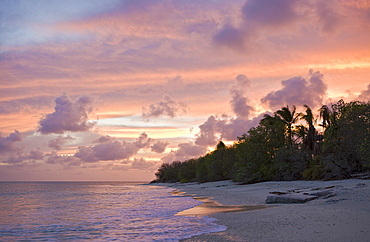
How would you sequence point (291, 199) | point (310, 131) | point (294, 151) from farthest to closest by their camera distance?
point (310, 131) → point (294, 151) → point (291, 199)

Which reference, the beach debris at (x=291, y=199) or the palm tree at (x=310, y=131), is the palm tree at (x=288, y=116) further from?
the beach debris at (x=291, y=199)

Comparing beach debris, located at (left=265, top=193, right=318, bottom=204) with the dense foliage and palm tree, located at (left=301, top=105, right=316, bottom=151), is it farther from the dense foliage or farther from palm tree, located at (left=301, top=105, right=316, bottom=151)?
palm tree, located at (left=301, top=105, right=316, bottom=151)

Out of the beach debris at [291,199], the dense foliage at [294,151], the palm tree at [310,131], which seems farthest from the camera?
the palm tree at [310,131]

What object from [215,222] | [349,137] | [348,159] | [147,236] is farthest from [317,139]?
[147,236]

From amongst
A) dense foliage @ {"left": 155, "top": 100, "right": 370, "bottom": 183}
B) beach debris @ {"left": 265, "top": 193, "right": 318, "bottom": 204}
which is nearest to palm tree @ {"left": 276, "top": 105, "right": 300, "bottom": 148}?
dense foliage @ {"left": 155, "top": 100, "right": 370, "bottom": 183}

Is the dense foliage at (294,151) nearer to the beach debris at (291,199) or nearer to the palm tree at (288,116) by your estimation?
the palm tree at (288,116)

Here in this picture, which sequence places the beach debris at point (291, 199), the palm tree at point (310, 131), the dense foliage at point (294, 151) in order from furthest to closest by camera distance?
the palm tree at point (310, 131) < the dense foliage at point (294, 151) < the beach debris at point (291, 199)

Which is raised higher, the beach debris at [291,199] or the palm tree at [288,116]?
the palm tree at [288,116]

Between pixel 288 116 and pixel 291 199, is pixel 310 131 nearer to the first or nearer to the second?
pixel 288 116

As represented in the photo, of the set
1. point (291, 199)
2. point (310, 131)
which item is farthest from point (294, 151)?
point (291, 199)

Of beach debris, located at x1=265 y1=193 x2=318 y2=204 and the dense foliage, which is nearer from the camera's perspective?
beach debris, located at x1=265 y1=193 x2=318 y2=204

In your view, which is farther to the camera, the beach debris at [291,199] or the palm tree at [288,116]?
the palm tree at [288,116]

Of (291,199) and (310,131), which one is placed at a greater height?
(310,131)

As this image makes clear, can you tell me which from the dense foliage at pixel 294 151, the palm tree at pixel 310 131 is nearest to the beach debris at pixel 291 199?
the dense foliage at pixel 294 151
